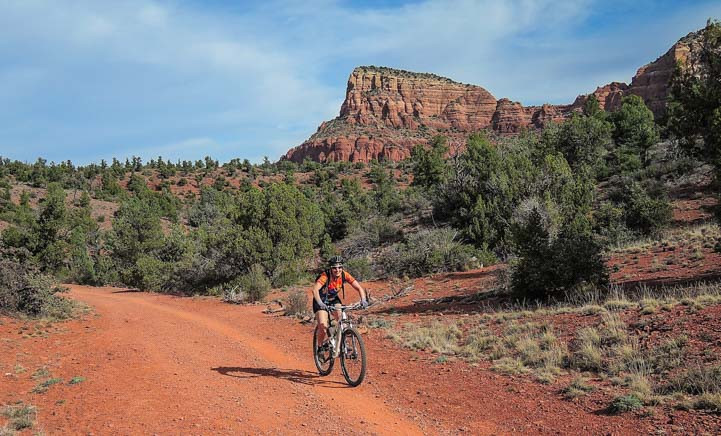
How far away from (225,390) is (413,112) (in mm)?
129798

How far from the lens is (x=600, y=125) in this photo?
129 ft

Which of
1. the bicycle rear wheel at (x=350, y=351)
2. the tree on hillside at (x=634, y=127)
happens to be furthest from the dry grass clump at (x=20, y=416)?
the tree on hillside at (x=634, y=127)

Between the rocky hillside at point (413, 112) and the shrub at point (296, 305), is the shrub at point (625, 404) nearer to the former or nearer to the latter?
the shrub at point (296, 305)

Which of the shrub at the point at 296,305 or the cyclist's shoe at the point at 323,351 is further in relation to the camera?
the shrub at the point at 296,305

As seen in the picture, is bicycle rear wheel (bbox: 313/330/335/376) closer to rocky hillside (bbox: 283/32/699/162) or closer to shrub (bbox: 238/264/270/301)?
shrub (bbox: 238/264/270/301)

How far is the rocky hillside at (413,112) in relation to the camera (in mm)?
113812

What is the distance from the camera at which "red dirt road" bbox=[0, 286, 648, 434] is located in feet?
18.2

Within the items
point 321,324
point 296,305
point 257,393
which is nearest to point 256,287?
point 296,305

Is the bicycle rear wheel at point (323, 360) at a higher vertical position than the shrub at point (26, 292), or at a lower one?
lower

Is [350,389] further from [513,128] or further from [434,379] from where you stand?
[513,128]

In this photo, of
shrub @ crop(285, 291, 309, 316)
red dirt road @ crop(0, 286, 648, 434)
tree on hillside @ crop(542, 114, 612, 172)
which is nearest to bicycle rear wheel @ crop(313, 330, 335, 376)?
red dirt road @ crop(0, 286, 648, 434)

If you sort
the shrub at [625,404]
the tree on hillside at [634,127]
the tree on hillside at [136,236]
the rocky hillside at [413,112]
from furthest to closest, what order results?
the rocky hillside at [413,112] → the tree on hillside at [634,127] → the tree on hillside at [136,236] → the shrub at [625,404]

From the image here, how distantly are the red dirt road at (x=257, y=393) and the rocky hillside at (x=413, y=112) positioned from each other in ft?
327

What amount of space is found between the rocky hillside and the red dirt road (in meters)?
99.6
